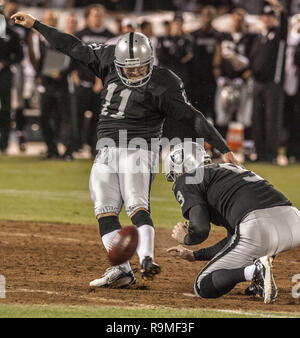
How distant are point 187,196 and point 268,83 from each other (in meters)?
10.3

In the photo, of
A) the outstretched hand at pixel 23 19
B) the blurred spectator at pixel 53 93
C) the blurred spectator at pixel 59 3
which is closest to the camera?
the outstretched hand at pixel 23 19

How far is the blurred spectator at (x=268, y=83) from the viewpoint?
16234mm

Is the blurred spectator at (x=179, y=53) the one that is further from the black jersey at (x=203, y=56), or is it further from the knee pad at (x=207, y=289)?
the knee pad at (x=207, y=289)

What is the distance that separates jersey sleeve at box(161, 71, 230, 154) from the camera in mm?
7105

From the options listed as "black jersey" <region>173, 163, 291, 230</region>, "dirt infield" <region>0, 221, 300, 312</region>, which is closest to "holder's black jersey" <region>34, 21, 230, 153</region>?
"black jersey" <region>173, 163, 291, 230</region>

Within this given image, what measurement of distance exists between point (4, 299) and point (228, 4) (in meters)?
17.2

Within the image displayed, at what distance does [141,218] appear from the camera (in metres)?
6.89

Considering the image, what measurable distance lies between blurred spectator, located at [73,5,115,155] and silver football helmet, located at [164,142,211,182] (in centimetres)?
899

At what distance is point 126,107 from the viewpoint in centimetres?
729

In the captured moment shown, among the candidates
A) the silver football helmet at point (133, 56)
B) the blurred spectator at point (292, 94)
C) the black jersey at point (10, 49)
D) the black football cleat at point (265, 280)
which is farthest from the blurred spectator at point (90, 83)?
the black football cleat at point (265, 280)

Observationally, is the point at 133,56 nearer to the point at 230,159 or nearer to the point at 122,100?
the point at 122,100

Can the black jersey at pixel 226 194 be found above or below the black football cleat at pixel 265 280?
above

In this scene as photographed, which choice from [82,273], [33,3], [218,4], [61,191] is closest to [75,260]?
[82,273]
